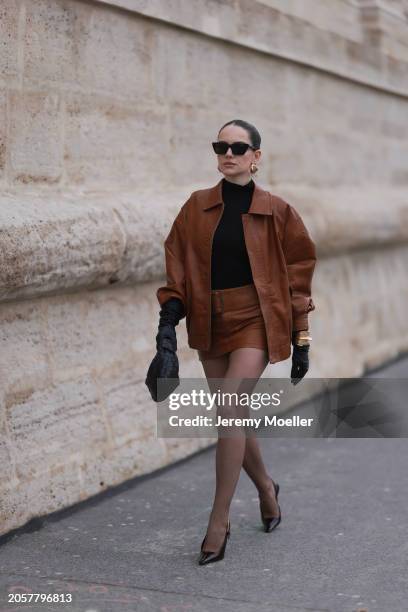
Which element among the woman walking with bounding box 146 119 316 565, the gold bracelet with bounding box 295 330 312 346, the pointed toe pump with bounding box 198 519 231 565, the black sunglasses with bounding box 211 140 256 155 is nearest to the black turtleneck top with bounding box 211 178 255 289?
the woman walking with bounding box 146 119 316 565

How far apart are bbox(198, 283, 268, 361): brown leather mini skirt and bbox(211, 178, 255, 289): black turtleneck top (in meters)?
0.03

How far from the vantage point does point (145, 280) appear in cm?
620

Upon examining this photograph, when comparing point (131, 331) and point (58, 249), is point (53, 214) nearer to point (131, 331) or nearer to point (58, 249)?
point (58, 249)

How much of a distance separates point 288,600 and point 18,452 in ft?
5.02

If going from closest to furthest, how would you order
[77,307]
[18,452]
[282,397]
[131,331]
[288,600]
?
[288,600] → [18,452] → [77,307] → [131,331] → [282,397]

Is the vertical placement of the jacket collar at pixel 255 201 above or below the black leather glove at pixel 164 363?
above

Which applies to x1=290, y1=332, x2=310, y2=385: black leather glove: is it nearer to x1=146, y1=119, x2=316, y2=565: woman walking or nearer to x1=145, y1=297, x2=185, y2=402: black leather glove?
x1=146, y1=119, x2=316, y2=565: woman walking

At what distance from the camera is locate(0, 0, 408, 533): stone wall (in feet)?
17.0

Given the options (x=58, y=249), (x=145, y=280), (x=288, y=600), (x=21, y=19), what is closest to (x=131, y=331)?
(x=145, y=280)

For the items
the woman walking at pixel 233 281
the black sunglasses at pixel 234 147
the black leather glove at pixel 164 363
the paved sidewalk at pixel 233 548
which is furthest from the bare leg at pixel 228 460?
the black sunglasses at pixel 234 147

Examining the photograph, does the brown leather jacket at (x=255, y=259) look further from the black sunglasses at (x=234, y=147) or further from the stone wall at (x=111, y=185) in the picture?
the stone wall at (x=111, y=185)

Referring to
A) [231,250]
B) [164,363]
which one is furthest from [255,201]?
[164,363]

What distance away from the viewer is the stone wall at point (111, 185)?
5.19 m

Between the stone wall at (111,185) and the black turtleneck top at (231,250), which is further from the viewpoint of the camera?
the stone wall at (111,185)
